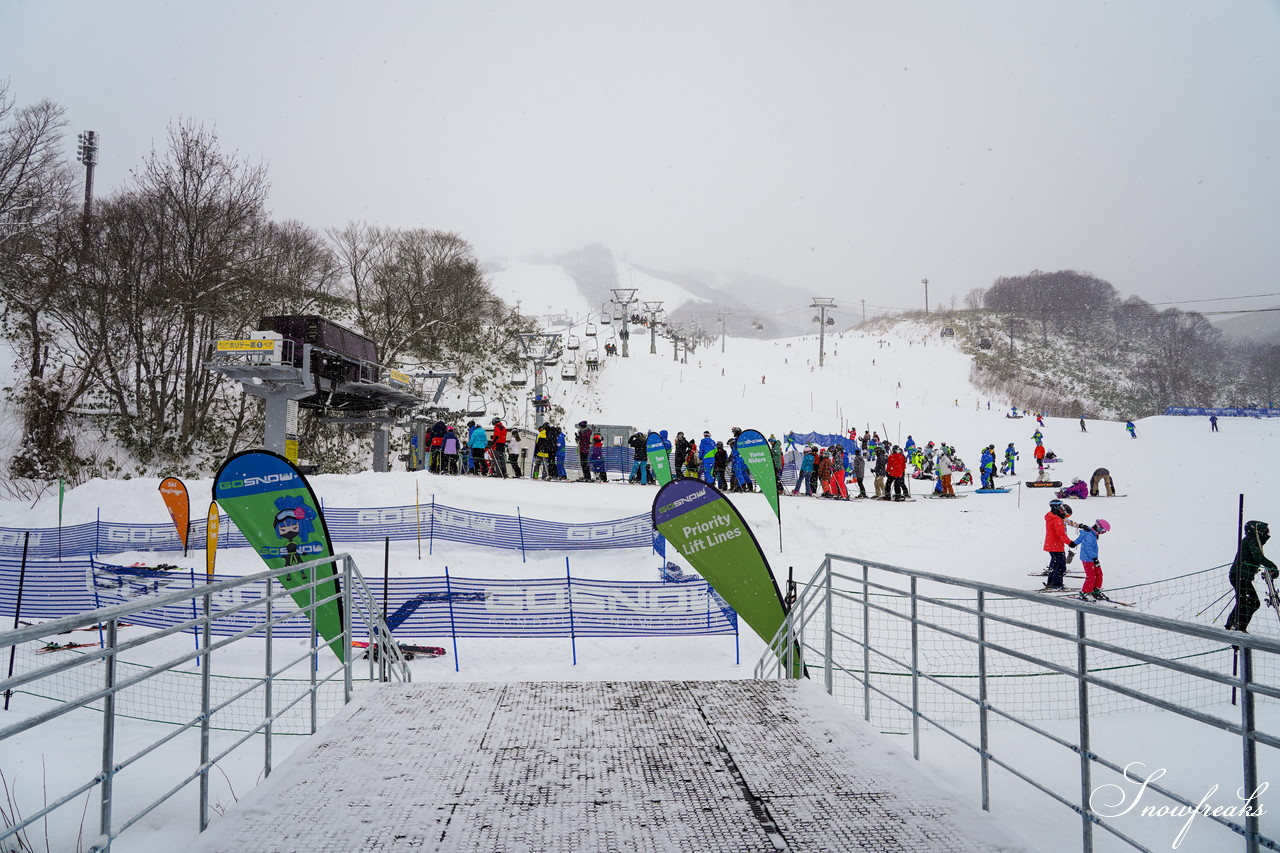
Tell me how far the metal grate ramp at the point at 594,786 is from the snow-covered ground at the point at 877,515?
0.68 m

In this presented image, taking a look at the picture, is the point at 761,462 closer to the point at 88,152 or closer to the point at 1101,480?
the point at 1101,480

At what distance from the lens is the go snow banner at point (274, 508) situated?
657 cm

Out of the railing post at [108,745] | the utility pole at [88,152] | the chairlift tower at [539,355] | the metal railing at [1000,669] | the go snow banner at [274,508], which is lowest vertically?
the metal railing at [1000,669]

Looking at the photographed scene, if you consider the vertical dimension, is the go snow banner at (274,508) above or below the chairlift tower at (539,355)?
below

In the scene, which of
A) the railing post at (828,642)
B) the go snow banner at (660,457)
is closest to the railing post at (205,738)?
the railing post at (828,642)

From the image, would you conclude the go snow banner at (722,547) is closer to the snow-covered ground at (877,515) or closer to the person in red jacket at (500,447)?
the snow-covered ground at (877,515)

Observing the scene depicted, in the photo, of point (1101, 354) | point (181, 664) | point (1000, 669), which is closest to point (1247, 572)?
point (1000, 669)

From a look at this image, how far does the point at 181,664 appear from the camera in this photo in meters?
5.04

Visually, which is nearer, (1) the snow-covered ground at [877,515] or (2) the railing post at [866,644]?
(2) the railing post at [866,644]

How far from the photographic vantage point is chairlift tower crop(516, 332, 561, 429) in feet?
A: 118

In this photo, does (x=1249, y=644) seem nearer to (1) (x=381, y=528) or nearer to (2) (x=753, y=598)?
(2) (x=753, y=598)

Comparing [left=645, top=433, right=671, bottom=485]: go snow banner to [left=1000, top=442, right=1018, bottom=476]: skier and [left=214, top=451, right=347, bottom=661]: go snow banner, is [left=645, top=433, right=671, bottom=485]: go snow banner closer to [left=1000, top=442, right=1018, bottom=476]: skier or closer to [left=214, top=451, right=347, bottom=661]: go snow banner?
[left=214, top=451, right=347, bottom=661]: go snow banner

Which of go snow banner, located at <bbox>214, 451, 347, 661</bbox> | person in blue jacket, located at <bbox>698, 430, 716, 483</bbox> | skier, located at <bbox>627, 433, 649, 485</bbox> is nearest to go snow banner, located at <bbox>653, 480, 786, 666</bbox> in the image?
go snow banner, located at <bbox>214, 451, 347, 661</bbox>

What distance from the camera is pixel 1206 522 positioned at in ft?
59.4
